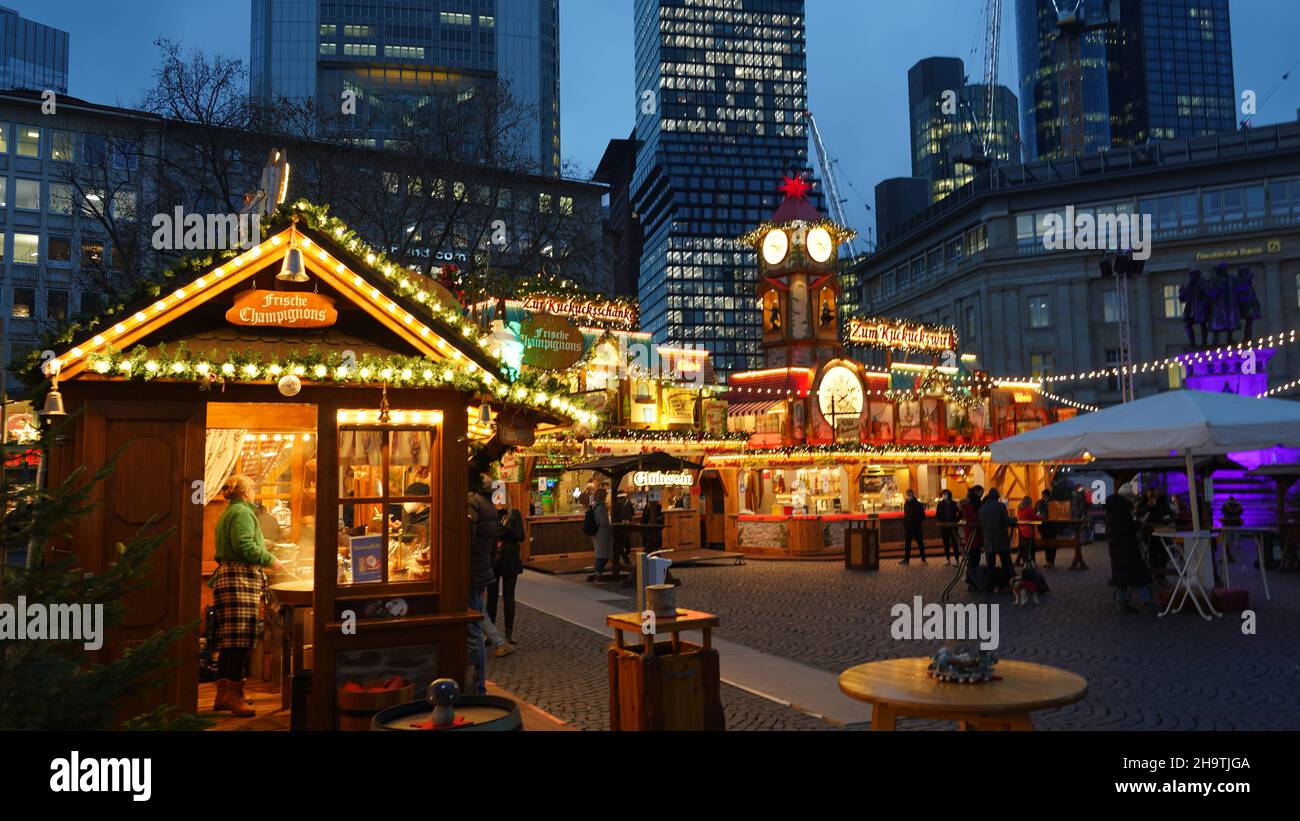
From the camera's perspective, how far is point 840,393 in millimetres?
27188

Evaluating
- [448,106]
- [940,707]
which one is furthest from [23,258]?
[940,707]

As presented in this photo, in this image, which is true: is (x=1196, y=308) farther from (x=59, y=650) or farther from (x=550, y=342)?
(x=59, y=650)

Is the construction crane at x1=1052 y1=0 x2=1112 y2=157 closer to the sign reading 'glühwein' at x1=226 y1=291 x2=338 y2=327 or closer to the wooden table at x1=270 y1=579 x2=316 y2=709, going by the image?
the sign reading 'glühwein' at x1=226 y1=291 x2=338 y2=327

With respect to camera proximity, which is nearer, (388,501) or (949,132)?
(388,501)

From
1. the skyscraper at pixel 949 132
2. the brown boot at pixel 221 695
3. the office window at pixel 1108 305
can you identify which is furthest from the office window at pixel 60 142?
the skyscraper at pixel 949 132

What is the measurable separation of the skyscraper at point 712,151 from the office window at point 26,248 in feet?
301

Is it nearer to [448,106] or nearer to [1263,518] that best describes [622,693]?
[1263,518]

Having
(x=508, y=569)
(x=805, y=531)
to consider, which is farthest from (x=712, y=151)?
(x=508, y=569)

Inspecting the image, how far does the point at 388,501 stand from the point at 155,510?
1.77m

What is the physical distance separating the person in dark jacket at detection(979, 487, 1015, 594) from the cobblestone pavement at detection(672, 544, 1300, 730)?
0.65 meters

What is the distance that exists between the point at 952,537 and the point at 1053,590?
5.99m

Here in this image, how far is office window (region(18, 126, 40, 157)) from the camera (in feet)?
182

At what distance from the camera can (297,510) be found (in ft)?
36.0

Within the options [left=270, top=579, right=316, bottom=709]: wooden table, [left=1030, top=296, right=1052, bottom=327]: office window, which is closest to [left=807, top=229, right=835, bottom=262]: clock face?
[left=270, top=579, right=316, bottom=709]: wooden table
